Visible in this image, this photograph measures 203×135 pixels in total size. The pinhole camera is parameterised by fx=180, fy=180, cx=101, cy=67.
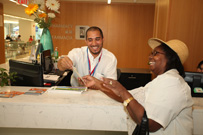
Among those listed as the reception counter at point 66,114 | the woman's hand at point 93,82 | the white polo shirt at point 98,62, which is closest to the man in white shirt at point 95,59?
the white polo shirt at point 98,62

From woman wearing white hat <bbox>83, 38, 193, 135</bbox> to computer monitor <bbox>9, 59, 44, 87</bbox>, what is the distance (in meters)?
0.93

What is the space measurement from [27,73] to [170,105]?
1.53 metres

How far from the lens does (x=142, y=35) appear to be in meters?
7.01

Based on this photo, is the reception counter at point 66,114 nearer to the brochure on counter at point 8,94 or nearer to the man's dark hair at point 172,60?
the brochure on counter at point 8,94

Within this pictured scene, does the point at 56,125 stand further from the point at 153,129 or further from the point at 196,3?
the point at 196,3

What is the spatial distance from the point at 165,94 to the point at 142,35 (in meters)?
6.18

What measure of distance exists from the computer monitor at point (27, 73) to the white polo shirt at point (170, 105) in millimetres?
1216

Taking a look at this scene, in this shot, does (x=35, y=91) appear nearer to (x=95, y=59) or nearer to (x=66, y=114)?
(x=66, y=114)

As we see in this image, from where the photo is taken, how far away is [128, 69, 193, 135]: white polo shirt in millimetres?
1100

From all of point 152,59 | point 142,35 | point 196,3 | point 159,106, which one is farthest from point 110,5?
point 159,106

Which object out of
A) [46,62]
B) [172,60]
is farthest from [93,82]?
[46,62]

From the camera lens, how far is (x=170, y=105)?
110cm

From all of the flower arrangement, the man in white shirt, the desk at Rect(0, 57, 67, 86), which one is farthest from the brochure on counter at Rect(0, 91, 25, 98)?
the flower arrangement

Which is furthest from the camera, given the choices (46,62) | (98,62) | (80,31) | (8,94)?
(80,31)
